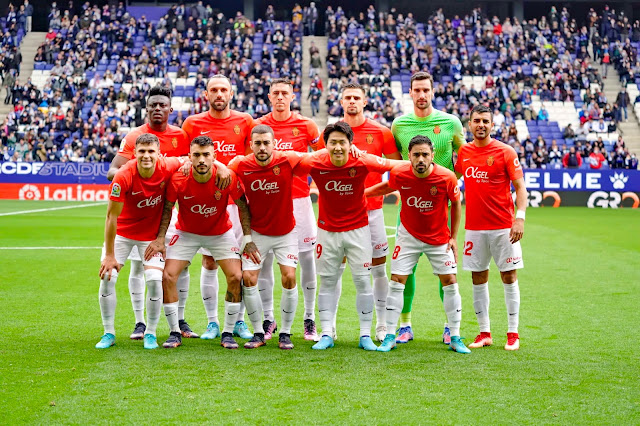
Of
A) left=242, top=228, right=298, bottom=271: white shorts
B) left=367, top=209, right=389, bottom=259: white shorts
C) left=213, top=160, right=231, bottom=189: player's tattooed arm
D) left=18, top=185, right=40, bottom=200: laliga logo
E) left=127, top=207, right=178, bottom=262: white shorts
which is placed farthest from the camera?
left=18, top=185, right=40, bottom=200: laliga logo

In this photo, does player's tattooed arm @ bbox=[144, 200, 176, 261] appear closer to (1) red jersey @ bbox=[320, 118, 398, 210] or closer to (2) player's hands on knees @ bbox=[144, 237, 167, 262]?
(2) player's hands on knees @ bbox=[144, 237, 167, 262]

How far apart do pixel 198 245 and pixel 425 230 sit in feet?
7.18

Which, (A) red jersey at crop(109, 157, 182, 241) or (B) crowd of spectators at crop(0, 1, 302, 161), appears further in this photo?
(B) crowd of spectators at crop(0, 1, 302, 161)

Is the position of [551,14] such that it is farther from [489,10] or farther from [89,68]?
[89,68]

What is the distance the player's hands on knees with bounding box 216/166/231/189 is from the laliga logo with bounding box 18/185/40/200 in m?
24.5

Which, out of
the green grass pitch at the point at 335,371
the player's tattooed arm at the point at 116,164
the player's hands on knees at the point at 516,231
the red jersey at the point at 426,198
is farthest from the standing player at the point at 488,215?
the player's tattooed arm at the point at 116,164

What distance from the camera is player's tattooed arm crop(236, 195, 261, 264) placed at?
7508 millimetres

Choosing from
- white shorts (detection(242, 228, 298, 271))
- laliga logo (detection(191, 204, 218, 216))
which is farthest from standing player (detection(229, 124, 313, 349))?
laliga logo (detection(191, 204, 218, 216))

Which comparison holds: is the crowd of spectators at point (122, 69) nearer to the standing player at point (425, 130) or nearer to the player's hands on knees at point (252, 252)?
the standing player at point (425, 130)

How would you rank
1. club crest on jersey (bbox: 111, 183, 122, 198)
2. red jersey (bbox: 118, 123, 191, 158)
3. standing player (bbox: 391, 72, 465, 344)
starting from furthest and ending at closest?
red jersey (bbox: 118, 123, 191, 158)
standing player (bbox: 391, 72, 465, 344)
club crest on jersey (bbox: 111, 183, 122, 198)

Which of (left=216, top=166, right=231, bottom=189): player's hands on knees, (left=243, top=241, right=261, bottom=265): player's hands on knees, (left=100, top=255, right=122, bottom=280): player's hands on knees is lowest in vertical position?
(left=100, top=255, right=122, bottom=280): player's hands on knees

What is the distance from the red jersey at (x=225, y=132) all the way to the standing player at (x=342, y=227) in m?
1.11

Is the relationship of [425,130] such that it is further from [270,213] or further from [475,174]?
[270,213]

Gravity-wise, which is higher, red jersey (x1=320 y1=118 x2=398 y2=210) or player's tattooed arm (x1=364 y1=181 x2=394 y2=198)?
red jersey (x1=320 y1=118 x2=398 y2=210)
